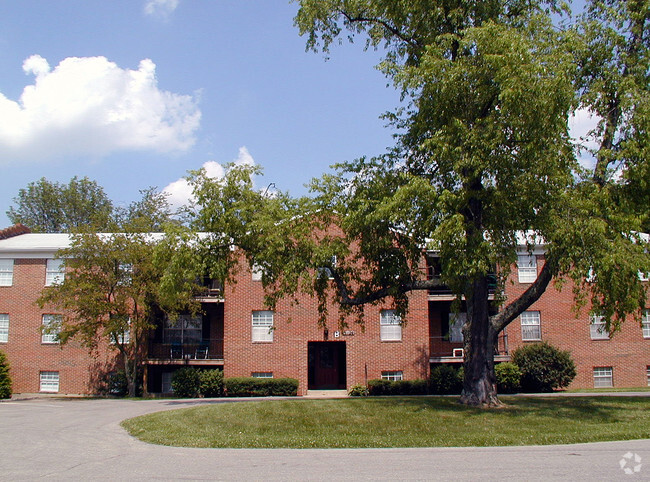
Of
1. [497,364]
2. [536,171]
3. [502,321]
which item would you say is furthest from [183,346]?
[536,171]

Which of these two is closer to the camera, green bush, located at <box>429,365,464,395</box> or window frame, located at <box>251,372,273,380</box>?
green bush, located at <box>429,365,464,395</box>

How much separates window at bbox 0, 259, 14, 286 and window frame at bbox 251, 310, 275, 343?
41.2ft

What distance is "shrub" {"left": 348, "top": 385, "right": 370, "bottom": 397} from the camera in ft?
A: 85.8

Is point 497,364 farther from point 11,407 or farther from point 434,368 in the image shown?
point 11,407

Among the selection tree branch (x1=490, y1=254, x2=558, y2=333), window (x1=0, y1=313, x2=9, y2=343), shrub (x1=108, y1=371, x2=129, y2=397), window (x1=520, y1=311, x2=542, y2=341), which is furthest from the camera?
window (x1=0, y1=313, x2=9, y2=343)

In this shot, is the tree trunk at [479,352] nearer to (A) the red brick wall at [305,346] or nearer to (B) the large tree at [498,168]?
(B) the large tree at [498,168]

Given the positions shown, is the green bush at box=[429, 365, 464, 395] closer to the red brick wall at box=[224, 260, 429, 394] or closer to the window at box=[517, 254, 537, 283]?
the red brick wall at box=[224, 260, 429, 394]

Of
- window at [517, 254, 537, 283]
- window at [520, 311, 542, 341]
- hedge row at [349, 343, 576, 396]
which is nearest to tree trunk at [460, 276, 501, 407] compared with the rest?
hedge row at [349, 343, 576, 396]

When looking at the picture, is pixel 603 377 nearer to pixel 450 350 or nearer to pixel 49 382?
pixel 450 350

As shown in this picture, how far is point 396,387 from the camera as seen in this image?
1030 inches

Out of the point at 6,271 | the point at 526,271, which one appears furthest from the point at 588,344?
the point at 6,271

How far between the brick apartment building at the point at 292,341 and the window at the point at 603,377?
1.9 inches

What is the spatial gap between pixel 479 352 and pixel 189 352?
54.8 ft

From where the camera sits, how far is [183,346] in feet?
94.6
